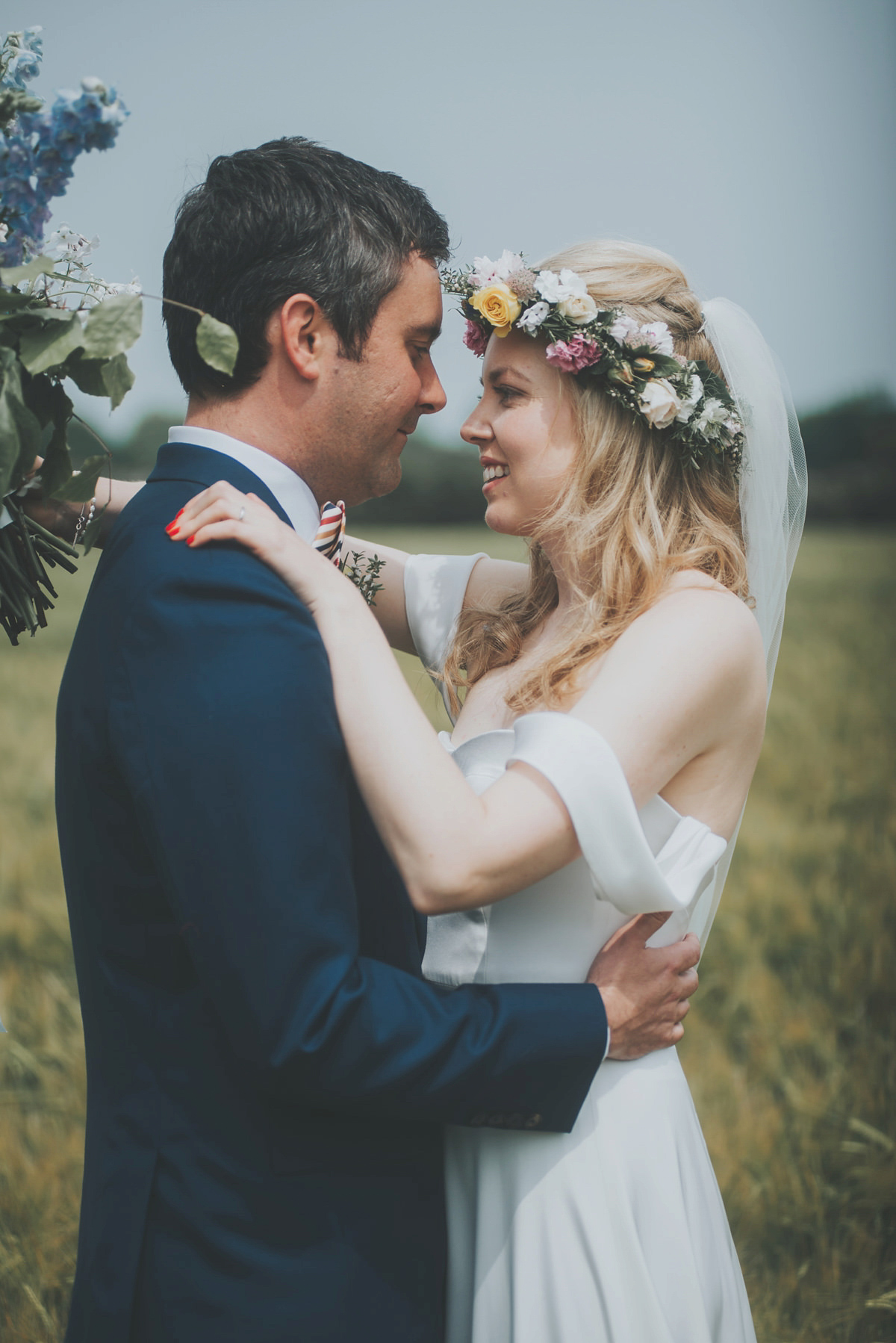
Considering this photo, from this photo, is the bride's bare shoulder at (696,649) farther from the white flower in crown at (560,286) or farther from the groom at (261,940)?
the white flower in crown at (560,286)

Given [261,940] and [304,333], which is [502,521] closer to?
[304,333]

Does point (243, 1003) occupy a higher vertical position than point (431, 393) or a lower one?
lower

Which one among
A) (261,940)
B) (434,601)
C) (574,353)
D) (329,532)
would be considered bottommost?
(261,940)

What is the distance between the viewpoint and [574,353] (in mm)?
2656

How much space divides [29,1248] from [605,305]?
392cm

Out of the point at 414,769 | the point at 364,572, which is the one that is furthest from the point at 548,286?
the point at 414,769

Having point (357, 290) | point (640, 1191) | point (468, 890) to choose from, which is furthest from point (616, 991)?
point (357, 290)

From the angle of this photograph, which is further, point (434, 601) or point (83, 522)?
point (434, 601)

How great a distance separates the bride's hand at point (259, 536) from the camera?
6.34 feet

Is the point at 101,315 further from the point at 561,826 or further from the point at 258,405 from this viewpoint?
the point at 561,826

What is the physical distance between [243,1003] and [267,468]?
111cm

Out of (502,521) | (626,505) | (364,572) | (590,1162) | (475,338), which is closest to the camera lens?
(590,1162)

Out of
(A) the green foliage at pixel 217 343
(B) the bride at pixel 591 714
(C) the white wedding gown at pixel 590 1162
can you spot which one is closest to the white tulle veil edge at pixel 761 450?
(B) the bride at pixel 591 714

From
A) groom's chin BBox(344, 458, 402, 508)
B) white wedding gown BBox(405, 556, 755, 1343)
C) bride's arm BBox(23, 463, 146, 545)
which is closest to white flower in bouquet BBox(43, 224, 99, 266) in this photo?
bride's arm BBox(23, 463, 146, 545)
